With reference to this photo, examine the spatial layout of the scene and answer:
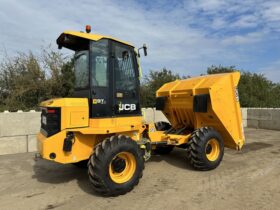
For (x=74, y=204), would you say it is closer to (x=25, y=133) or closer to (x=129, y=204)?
(x=129, y=204)

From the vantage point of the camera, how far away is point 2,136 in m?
8.01

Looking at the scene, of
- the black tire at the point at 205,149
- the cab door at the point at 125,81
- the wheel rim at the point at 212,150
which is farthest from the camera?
the wheel rim at the point at 212,150

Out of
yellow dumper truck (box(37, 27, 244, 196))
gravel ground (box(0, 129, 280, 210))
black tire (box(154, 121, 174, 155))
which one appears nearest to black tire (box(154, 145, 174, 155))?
black tire (box(154, 121, 174, 155))

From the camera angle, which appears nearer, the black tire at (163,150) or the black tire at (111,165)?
the black tire at (111,165)

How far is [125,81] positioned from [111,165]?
1610 mm

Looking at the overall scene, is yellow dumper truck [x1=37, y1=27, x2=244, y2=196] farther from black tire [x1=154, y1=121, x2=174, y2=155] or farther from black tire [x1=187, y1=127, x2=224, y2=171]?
black tire [x1=154, y1=121, x2=174, y2=155]

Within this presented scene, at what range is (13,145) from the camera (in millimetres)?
8211

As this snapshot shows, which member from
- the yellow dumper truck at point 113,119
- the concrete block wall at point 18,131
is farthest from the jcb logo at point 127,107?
the concrete block wall at point 18,131

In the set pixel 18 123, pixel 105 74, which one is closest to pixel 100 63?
pixel 105 74

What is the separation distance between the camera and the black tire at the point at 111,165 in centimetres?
454

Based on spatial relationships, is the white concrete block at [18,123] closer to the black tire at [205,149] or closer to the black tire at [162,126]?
the black tire at [162,126]

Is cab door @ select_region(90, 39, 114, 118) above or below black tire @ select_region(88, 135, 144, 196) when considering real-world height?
above

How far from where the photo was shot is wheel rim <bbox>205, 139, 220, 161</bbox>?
633 cm

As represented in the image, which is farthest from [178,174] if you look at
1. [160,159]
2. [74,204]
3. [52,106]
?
[52,106]
